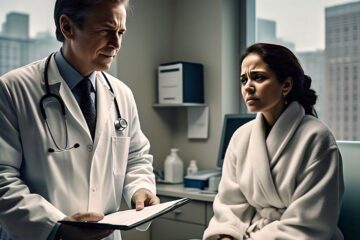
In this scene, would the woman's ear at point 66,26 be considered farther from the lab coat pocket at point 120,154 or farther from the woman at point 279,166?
the woman at point 279,166

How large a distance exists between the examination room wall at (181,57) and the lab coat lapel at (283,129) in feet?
4.05

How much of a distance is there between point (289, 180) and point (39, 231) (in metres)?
0.82

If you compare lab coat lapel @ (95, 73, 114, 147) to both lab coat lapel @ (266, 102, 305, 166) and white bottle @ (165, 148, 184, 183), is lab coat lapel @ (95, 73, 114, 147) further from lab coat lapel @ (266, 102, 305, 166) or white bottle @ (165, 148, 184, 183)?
white bottle @ (165, 148, 184, 183)

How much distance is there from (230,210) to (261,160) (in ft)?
0.75

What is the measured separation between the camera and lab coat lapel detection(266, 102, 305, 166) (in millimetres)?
1469

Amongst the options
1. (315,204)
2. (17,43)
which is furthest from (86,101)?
(17,43)

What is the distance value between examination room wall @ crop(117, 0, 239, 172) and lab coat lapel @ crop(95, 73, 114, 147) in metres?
1.16

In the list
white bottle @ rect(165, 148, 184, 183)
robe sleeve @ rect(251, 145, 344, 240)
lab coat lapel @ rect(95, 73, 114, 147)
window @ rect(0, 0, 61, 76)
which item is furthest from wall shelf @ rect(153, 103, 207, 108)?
robe sleeve @ rect(251, 145, 344, 240)

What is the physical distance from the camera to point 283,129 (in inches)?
58.7

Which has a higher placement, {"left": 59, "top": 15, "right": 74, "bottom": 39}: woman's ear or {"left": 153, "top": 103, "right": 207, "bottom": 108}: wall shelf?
{"left": 59, "top": 15, "right": 74, "bottom": 39}: woman's ear

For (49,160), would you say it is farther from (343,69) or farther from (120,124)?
(343,69)

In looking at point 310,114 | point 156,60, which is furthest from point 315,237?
point 156,60

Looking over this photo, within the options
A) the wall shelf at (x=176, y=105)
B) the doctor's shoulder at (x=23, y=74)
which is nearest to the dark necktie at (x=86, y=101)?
the doctor's shoulder at (x=23, y=74)

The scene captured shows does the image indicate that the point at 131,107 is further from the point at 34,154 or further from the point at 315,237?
the point at 315,237
